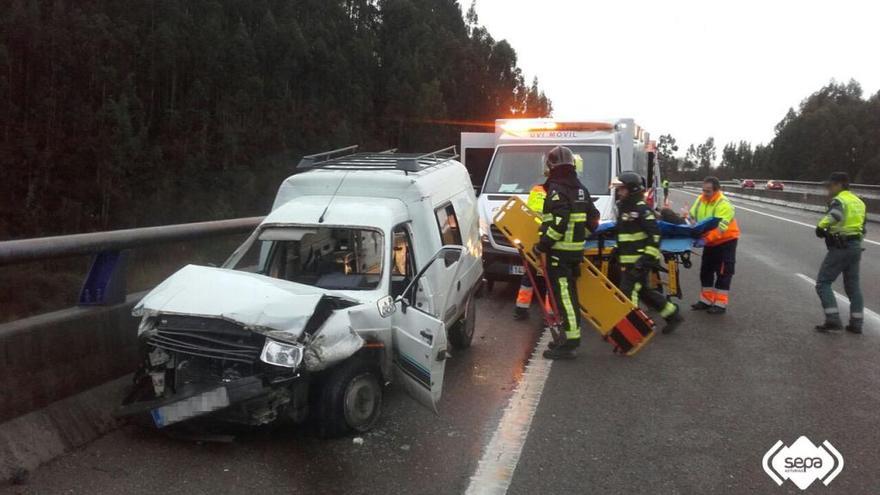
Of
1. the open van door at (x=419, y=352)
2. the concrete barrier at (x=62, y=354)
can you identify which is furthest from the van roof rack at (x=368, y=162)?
the concrete barrier at (x=62, y=354)

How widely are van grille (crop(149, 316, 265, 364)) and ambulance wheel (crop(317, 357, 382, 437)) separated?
1.94 ft

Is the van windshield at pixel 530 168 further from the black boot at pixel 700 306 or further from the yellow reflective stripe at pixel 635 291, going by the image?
the yellow reflective stripe at pixel 635 291

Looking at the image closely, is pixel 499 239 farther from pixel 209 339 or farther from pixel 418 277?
pixel 209 339

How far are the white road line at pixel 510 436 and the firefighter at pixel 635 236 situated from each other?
5.06 feet

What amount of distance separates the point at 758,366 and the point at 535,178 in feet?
16.9

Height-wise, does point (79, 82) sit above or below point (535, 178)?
above

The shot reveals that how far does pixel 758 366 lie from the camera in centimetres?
677

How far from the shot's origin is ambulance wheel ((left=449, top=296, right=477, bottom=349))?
7023mm

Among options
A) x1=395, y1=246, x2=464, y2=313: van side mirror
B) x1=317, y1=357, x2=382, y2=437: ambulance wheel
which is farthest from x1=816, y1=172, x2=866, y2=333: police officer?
x1=317, y1=357, x2=382, y2=437: ambulance wheel

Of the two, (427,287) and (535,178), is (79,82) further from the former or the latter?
(427,287)

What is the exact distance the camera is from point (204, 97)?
69.7 metres

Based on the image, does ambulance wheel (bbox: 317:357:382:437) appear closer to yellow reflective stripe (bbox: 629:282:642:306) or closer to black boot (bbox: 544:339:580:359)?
black boot (bbox: 544:339:580:359)

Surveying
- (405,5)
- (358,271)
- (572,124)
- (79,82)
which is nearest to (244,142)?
(79,82)

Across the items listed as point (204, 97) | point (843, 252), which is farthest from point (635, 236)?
point (204, 97)
